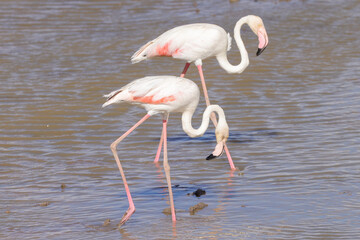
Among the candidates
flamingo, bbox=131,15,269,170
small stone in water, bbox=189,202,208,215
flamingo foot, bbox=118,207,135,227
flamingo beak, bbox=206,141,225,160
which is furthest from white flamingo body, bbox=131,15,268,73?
flamingo foot, bbox=118,207,135,227

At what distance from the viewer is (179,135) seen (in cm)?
865

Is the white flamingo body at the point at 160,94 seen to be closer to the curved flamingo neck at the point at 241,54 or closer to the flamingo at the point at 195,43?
the flamingo at the point at 195,43

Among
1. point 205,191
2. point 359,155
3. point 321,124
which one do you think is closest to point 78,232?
→ point 205,191

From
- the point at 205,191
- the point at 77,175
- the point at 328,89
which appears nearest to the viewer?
the point at 205,191

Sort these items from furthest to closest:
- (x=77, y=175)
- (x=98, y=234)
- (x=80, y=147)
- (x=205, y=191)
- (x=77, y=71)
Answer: (x=77, y=71)
(x=80, y=147)
(x=77, y=175)
(x=205, y=191)
(x=98, y=234)

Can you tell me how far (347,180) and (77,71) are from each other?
18.3 ft

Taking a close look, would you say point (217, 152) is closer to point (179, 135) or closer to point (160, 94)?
point (160, 94)

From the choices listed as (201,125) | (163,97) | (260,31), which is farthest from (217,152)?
(260,31)

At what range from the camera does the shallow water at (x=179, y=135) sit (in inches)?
238

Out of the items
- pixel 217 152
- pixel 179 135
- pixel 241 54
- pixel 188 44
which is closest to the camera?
pixel 217 152

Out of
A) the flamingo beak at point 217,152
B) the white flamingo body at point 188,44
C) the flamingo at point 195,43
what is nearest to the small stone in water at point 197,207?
the flamingo beak at point 217,152

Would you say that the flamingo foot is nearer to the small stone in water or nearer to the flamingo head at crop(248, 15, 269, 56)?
the small stone in water

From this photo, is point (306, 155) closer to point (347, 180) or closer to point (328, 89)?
point (347, 180)

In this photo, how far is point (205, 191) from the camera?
6707 millimetres
